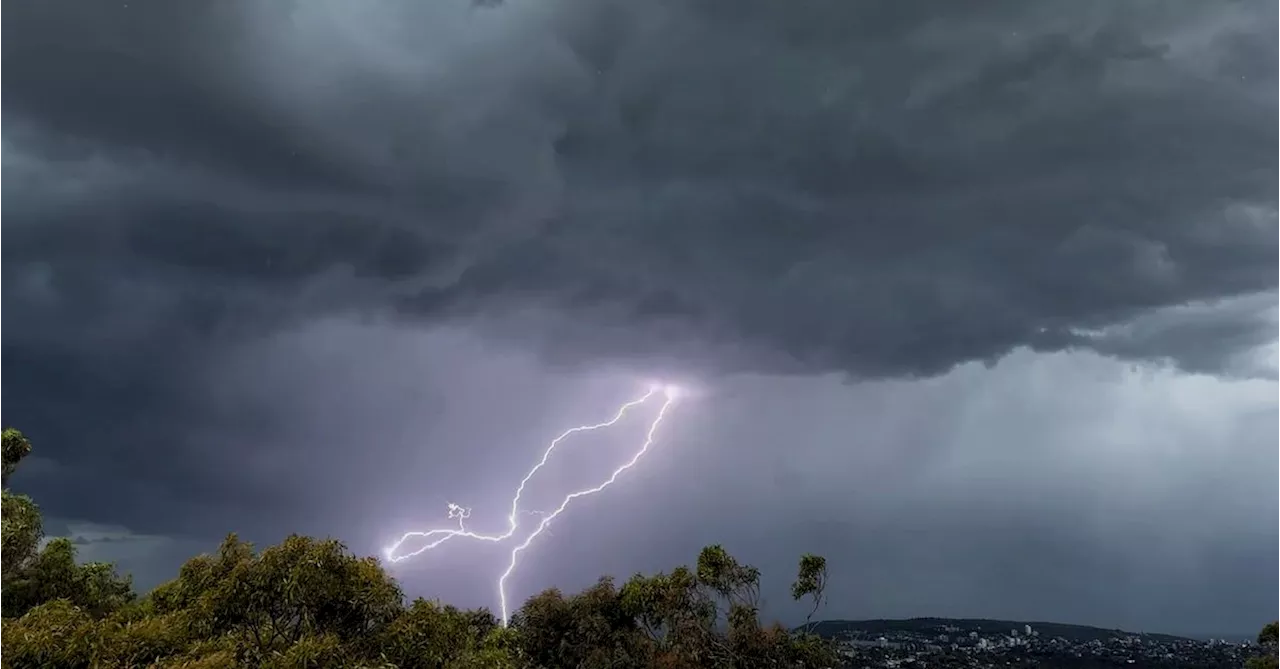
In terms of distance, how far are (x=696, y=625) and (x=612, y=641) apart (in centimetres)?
597

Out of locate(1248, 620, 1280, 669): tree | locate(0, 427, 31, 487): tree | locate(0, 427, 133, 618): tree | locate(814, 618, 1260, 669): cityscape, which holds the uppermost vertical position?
locate(0, 427, 31, 487): tree

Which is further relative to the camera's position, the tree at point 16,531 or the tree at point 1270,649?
the tree at point 1270,649

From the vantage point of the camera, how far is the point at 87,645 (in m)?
15.1

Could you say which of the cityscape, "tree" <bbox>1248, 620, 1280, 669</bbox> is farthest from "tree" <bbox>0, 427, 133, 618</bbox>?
the cityscape

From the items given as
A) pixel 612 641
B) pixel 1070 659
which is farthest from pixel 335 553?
pixel 1070 659

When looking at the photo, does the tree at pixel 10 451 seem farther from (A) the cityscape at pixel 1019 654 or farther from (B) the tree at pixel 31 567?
(A) the cityscape at pixel 1019 654

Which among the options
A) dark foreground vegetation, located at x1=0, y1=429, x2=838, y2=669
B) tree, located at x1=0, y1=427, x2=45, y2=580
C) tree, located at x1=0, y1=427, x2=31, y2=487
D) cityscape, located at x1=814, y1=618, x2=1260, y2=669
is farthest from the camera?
cityscape, located at x1=814, y1=618, x2=1260, y2=669

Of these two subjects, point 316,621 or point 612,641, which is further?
point 612,641

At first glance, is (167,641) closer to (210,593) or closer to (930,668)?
(210,593)

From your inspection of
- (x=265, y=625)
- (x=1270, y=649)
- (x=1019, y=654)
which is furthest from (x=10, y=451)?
(x=1019, y=654)

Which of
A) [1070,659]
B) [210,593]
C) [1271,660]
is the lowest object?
[1070,659]

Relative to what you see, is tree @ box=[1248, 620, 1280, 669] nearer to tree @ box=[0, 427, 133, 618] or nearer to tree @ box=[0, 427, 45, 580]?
tree @ box=[0, 427, 133, 618]

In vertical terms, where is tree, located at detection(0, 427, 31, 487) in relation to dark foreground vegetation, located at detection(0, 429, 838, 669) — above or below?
above

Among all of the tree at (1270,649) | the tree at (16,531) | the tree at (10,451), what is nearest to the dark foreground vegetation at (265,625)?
the tree at (16,531)
